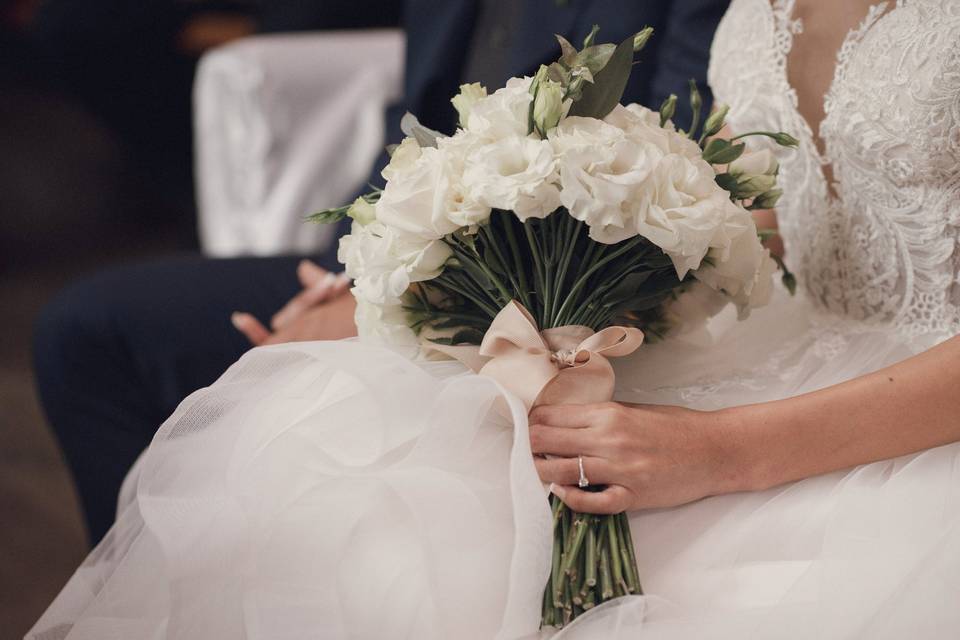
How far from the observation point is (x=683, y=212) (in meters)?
0.75

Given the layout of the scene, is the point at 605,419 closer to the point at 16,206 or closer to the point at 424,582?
the point at 424,582

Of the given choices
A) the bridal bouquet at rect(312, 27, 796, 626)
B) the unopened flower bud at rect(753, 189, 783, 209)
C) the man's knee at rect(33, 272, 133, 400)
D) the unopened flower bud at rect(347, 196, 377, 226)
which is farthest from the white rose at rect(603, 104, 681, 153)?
the man's knee at rect(33, 272, 133, 400)

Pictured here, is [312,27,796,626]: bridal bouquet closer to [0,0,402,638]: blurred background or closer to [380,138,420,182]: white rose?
[380,138,420,182]: white rose

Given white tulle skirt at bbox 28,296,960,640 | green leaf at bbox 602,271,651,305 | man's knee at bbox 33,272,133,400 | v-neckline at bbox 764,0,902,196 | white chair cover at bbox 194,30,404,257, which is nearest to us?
white tulle skirt at bbox 28,296,960,640

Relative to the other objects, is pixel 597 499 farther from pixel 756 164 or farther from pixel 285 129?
pixel 285 129

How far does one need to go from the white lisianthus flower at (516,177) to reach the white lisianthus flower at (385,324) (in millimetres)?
166

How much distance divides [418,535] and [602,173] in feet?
1.08

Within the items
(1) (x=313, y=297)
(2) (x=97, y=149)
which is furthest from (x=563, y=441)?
(2) (x=97, y=149)

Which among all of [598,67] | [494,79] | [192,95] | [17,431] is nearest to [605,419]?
[598,67]

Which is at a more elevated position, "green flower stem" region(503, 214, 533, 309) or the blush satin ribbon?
"green flower stem" region(503, 214, 533, 309)

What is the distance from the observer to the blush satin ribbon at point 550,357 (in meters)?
0.82

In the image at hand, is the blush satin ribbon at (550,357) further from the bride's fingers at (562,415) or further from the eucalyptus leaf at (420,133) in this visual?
the eucalyptus leaf at (420,133)

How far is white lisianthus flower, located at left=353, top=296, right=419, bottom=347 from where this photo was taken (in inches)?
34.7

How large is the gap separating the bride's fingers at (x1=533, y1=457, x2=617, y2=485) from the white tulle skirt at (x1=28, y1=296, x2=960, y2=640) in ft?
0.13
